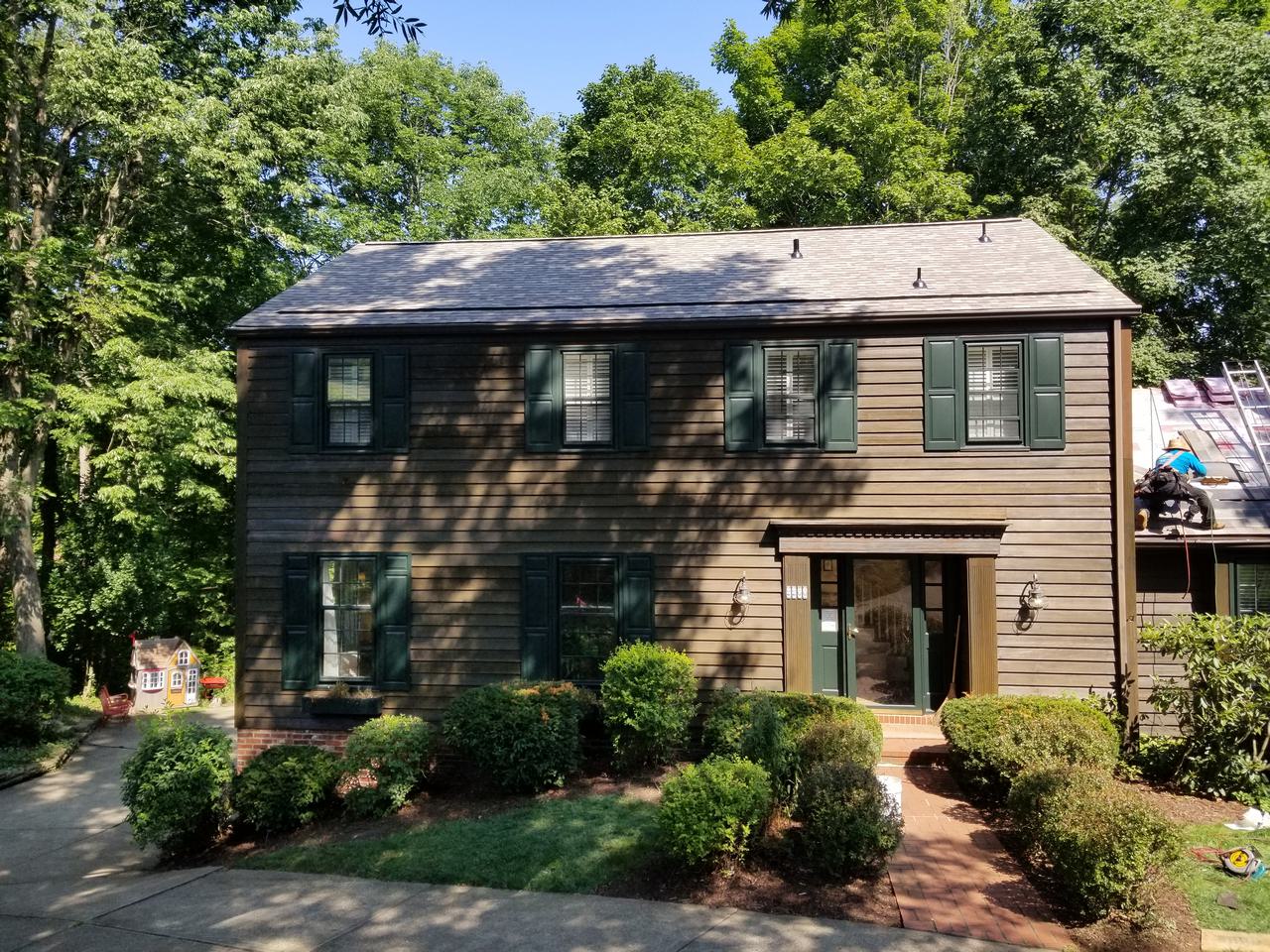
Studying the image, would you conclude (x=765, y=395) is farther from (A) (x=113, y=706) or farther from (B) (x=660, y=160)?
(B) (x=660, y=160)

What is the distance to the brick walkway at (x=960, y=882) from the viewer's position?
20.4ft

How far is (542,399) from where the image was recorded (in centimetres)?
1115

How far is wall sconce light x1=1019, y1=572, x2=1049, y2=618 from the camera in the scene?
33.0ft

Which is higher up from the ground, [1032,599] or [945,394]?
[945,394]

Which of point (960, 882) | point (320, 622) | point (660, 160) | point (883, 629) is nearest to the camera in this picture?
point (960, 882)

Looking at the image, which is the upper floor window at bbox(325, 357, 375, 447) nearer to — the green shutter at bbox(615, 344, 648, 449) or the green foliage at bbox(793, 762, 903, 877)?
the green shutter at bbox(615, 344, 648, 449)

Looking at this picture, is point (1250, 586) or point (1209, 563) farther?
point (1209, 563)

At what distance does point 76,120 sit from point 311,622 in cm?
A: 1311

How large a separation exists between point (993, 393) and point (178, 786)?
9.87 m

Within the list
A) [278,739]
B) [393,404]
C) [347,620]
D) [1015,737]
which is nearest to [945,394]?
[1015,737]

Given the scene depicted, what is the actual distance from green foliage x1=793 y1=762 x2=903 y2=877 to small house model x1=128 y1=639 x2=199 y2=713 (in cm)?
1480

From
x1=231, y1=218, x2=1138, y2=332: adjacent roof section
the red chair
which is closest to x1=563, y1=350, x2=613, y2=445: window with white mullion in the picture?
x1=231, y1=218, x2=1138, y2=332: adjacent roof section

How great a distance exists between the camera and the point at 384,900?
23.0 feet

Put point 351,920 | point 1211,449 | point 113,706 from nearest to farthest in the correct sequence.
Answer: point 351,920
point 1211,449
point 113,706
